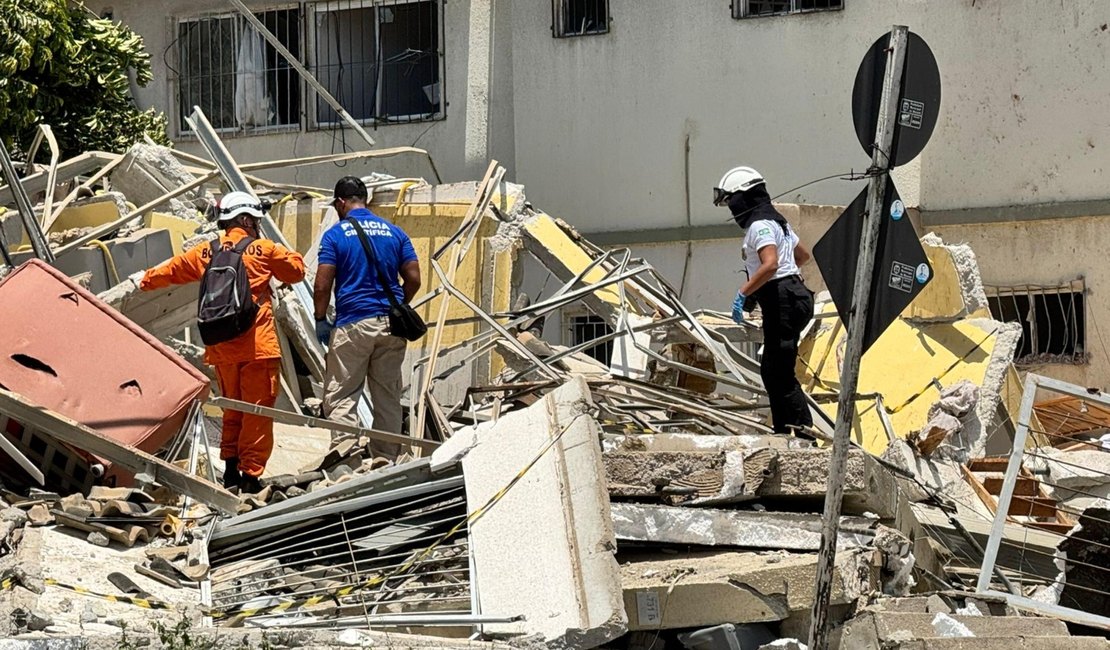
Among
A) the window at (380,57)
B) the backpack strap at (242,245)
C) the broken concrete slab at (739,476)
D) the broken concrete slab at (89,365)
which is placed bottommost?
the broken concrete slab at (739,476)

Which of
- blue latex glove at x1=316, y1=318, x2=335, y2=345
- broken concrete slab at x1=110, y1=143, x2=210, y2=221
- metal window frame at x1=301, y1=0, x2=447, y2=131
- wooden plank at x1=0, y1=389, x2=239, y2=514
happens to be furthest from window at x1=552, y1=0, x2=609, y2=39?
wooden plank at x1=0, y1=389, x2=239, y2=514

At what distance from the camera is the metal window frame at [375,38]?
1538cm

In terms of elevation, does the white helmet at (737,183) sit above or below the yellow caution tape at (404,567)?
above

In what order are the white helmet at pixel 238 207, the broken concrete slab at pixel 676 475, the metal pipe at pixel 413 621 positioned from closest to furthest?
the metal pipe at pixel 413 621
the broken concrete slab at pixel 676 475
the white helmet at pixel 238 207

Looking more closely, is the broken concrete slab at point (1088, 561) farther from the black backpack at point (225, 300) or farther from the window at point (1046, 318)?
the window at point (1046, 318)

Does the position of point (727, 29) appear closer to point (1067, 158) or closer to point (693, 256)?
point (693, 256)

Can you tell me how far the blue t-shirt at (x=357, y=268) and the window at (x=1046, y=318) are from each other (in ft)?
23.9

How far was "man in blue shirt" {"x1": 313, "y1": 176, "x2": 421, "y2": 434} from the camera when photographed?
8.73m

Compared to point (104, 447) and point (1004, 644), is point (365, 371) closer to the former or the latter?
point (104, 447)

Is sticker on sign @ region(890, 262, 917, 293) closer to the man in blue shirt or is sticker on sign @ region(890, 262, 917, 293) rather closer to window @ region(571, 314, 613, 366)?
the man in blue shirt

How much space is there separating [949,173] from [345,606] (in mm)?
9743

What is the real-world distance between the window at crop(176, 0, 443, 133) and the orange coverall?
23.8 ft

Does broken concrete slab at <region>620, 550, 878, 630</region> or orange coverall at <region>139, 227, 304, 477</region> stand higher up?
orange coverall at <region>139, 227, 304, 477</region>

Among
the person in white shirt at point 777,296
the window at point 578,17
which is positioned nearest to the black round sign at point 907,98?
the person in white shirt at point 777,296
